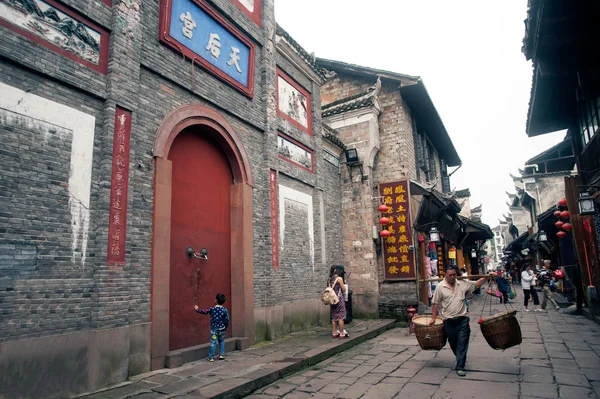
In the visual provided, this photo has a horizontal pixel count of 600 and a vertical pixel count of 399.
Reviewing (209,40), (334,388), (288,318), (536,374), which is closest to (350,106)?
(209,40)

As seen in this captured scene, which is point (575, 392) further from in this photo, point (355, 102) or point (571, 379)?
point (355, 102)

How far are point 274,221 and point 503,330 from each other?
5.05m

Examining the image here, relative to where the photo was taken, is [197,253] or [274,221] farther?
[274,221]

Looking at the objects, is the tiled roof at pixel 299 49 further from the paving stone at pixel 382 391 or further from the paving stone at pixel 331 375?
the paving stone at pixel 382 391

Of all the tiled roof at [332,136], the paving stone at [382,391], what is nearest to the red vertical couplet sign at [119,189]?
the paving stone at [382,391]

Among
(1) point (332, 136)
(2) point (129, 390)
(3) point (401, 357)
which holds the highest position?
(1) point (332, 136)

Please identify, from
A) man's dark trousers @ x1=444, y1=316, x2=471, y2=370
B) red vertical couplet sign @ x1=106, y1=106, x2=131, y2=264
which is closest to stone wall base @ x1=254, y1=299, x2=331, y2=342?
red vertical couplet sign @ x1=106, y1=106, x2=131, y2=264

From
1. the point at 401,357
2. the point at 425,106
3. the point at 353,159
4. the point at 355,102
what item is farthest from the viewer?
the point at 425,106

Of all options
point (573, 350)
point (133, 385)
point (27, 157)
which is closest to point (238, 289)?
point (133, 385)

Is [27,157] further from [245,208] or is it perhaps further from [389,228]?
[389,228]

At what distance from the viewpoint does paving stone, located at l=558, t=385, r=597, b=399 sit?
4.57 m

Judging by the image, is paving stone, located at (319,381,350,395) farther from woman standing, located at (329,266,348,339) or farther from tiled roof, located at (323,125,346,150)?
tiled roof, located at (323,125,346,150)

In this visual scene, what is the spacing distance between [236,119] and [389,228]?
668cm

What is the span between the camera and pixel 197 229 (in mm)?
7387
